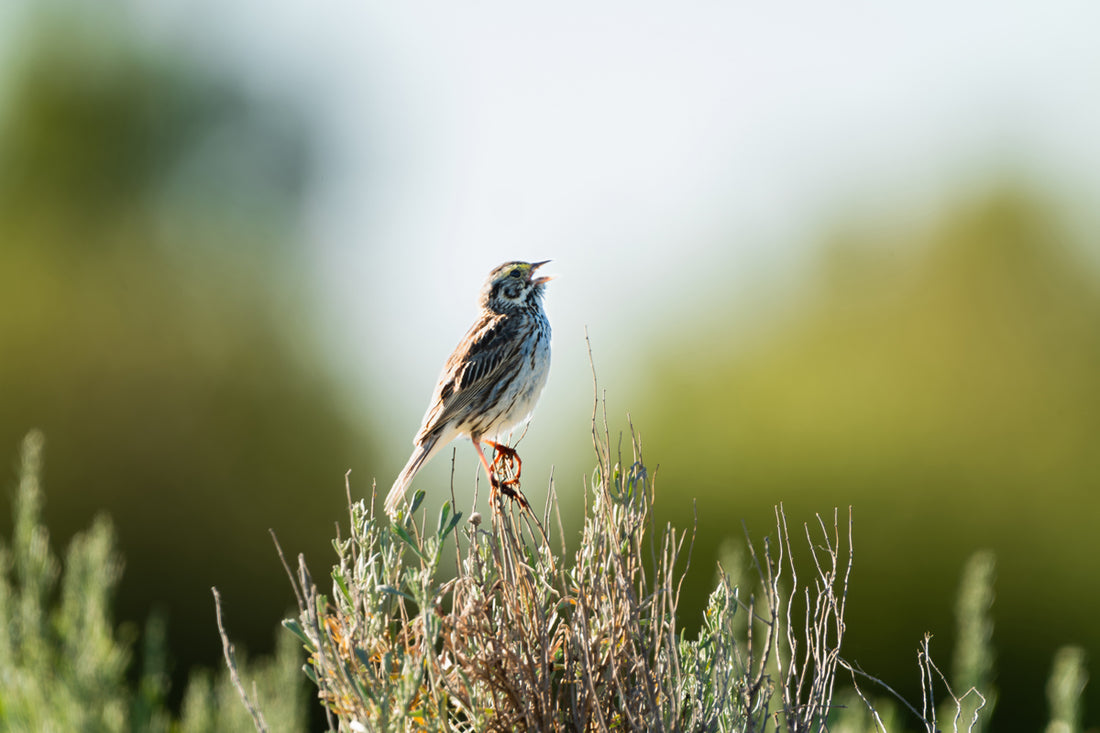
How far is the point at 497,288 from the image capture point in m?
6.90

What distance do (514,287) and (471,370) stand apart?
80 cm

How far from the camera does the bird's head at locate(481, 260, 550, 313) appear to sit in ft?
22.3

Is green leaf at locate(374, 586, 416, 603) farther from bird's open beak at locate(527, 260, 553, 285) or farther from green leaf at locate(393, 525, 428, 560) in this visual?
bird's open beak at locate(527, 260, 553, 285)

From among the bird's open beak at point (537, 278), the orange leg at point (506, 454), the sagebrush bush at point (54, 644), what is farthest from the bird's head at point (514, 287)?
the sagebrush bush at point (54, 644)

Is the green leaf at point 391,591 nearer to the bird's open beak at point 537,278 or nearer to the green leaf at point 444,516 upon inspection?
the green leaf at point 444,516

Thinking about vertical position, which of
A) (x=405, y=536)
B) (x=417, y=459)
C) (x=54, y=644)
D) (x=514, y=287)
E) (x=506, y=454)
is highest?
(x=514, y=287)

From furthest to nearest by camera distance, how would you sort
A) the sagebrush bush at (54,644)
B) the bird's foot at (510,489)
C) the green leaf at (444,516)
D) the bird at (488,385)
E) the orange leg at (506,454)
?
1. the sagebrush bush at (54,644)
2. the bird at (488,385)
3. the orange leg at (506,454)
4. the bird's foot at (510,489)
5. the green leaf at (444,516)

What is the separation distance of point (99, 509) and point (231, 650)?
1654cm

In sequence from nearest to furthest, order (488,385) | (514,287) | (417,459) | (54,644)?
1. (417,459)
2. (488,385)
3. (514,287)
4. (54,644)

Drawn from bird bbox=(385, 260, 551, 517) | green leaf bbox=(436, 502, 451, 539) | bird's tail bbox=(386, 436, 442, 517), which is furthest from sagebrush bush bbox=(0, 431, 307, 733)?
green leaf bbox=(436, 502, 451, 539)

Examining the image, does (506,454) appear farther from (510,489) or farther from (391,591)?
(391,591)

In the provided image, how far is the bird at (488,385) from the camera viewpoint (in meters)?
6.09

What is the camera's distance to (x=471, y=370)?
6.23 m

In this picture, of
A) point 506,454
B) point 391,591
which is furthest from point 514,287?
point 391,591
